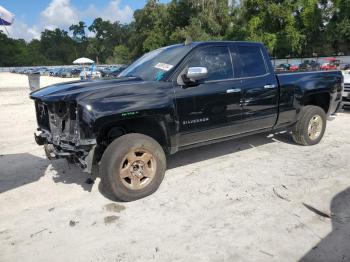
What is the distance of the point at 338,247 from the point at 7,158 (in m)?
5.58

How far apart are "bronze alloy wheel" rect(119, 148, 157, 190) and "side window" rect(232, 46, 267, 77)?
1928mm

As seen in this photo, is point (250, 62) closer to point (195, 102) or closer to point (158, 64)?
point (195, 102)

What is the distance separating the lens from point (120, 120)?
4227 millimetres

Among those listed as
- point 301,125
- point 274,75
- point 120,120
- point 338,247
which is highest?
point 274,75

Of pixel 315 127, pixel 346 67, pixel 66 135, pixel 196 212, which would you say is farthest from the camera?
pixel 346 67

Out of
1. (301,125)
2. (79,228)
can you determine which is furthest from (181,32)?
(79,228)

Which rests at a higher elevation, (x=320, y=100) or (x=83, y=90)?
(x=83, y=90)

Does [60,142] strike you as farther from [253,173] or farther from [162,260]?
[253,173]

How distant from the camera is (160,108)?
446 centimetres

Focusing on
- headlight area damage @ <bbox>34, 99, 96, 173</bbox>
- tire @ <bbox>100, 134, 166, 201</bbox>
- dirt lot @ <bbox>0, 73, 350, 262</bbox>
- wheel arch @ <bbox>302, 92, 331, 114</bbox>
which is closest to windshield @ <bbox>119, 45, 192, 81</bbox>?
tire @ <bbox>100, 134, 166, 201</bbox>

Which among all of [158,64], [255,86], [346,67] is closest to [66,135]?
[158,64]

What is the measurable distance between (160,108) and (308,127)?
326 centimetres

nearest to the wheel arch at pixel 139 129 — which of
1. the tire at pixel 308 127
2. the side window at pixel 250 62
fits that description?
the side window at pixel 250 62

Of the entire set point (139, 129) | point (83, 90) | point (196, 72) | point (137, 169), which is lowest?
point (137, 169)
